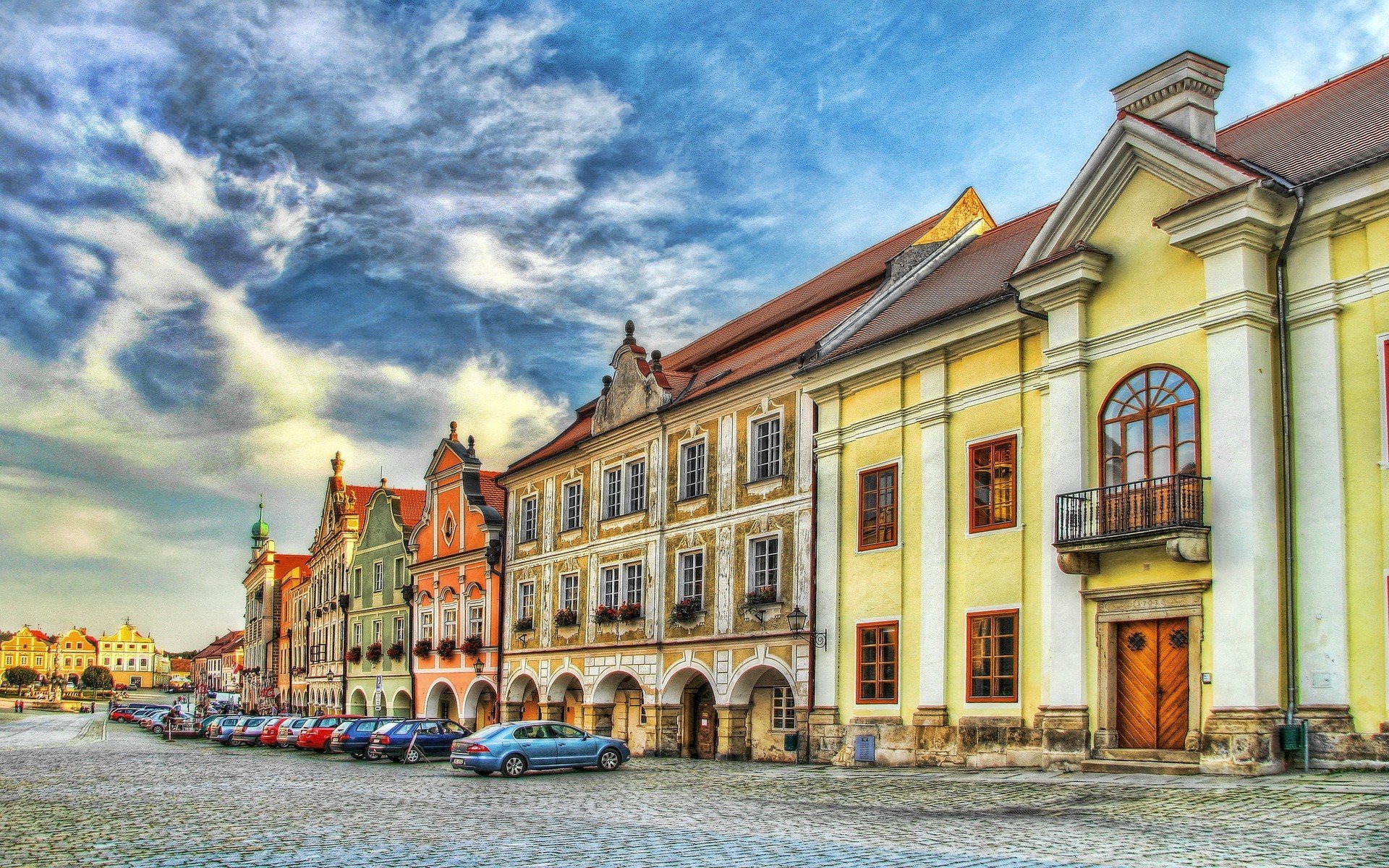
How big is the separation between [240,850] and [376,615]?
48.2 metres

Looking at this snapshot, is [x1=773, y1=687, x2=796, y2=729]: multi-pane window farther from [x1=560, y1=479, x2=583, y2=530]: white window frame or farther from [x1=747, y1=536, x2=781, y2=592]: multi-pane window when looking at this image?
[x1=560, y1=479, x2=583, y2=530]: white window frame

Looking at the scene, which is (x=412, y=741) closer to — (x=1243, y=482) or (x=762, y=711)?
(x=762, y=711)

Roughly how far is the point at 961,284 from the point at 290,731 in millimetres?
30471

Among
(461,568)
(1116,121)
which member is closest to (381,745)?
(461,568)

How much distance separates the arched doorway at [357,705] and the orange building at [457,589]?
10.4m

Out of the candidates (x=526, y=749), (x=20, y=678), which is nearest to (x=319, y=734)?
(x=526, y=749)

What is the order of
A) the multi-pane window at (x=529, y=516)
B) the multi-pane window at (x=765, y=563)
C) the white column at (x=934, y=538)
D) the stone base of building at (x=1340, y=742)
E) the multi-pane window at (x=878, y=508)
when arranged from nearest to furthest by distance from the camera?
1. the stone base of building at (x=1340, y=742)
2. the white column at (x=934, y=538)
3. the multi-pane window at (x=878, y=508)
4. the multi-pane window at (x=765, y=563)
5. the multi-pane window at (x=529, y=516)

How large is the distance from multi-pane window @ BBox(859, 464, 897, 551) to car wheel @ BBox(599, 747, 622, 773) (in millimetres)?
7170

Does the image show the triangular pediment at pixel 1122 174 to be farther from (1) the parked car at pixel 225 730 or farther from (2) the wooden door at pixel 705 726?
(1) the parked car at pixel 225 730

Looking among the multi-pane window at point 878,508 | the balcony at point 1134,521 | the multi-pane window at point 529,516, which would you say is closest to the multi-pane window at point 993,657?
the balcony at point 1134,521

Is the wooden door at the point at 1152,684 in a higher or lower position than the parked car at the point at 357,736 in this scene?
higher

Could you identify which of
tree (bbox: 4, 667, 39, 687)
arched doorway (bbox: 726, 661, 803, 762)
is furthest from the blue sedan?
tree (bbox: 4, 667, 39, 687)

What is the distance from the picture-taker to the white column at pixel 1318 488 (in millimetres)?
19828

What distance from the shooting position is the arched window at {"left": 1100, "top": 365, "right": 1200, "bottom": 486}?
21844 millimetres
